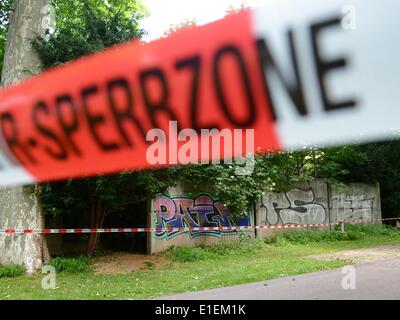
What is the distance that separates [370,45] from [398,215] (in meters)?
21.4

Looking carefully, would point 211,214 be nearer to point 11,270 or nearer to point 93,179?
point 93,179

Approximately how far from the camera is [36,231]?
391 inches

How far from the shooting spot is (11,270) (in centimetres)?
941

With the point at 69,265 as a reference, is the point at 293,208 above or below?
above

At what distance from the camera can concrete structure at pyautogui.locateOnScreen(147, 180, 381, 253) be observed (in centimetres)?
1309

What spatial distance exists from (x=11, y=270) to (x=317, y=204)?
473 inches

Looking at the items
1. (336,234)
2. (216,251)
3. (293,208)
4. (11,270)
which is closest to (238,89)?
(11,270)

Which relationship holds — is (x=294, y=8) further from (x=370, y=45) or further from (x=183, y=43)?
(x=183, y=43)

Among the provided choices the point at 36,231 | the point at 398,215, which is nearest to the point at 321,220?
the point at 398,215

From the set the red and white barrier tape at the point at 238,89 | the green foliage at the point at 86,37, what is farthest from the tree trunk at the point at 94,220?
the red and white barrier tape at the point at 238,89

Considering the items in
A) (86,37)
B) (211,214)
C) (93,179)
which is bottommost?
(211,214)

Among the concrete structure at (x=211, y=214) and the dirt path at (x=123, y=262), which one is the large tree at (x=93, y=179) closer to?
the dirt path at (x=123, y=262)

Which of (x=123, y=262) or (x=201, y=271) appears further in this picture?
(x=123, y=262)

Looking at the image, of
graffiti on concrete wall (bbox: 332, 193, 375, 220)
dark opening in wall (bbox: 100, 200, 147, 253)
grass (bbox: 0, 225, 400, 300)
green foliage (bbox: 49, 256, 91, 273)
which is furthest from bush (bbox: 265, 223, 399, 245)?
green foliage (bbox: 49, 256, 91, 273)
